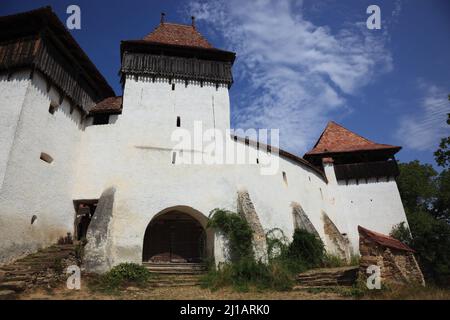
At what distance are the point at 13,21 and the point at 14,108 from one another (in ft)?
12.1

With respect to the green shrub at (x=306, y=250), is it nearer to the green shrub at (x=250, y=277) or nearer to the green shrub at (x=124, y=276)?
the green shrub at (x=250, y=277)

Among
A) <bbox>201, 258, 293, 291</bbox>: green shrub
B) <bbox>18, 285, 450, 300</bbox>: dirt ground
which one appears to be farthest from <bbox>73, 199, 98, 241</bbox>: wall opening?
<bbox>201, 258, 293, 291</bbox>: green shrub

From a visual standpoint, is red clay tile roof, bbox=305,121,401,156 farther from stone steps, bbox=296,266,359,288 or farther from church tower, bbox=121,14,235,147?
stone steps, bbox=296,266,359,288

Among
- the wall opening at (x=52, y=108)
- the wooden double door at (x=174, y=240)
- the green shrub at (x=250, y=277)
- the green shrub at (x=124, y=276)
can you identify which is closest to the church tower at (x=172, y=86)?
the wall opening at (x=52, y=108)

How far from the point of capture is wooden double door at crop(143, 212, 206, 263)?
13.3 metres

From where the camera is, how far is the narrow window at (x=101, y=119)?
14103mm

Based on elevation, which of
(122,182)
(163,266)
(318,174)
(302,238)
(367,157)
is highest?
(367,157)

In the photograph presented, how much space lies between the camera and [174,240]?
45.0ft

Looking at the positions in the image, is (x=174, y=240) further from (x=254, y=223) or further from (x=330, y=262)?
(x=330, y=262)

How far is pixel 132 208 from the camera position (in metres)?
12.0

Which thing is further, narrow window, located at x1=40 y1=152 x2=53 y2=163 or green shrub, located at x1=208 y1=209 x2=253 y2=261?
green shrub, located at x1=208 y1=209 x2=253 y2=261

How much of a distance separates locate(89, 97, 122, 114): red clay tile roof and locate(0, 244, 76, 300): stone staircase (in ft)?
20.9
